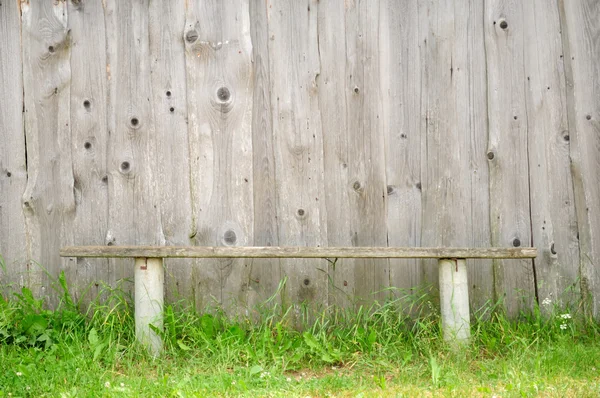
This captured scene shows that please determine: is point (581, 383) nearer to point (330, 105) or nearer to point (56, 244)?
point (330, 105)

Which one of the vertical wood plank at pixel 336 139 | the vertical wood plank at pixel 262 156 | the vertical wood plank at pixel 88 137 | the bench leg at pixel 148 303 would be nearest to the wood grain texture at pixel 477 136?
the vertical wood plank at pixel 336 139

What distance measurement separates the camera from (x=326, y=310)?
418 centimetres

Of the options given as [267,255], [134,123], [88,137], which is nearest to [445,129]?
[267,255]

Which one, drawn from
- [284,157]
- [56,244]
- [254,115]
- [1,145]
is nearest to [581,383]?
[284,157]

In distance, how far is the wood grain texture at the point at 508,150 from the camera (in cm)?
420

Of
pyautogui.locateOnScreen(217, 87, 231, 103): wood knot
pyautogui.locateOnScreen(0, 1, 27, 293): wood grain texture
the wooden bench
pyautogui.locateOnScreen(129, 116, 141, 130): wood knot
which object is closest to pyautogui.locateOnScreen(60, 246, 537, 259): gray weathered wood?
the wooden bench

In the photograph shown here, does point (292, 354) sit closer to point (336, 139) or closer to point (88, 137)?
point (336, 139)

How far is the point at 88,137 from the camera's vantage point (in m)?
4.24

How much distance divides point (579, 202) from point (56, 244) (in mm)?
3300

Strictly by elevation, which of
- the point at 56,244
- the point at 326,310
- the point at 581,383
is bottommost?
the point at 581,383

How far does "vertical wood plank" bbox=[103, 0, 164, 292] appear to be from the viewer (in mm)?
4219

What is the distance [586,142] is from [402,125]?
115cm

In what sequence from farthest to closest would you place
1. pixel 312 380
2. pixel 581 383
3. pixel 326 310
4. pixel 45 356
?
1. pixel 326 310
2. pixel 45 356
3. pixel 312 380
4. pixel 581 383

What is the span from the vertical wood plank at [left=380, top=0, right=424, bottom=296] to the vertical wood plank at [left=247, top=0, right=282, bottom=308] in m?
0.72
